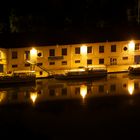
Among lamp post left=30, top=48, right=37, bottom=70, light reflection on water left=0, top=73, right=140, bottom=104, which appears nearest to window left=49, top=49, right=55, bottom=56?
lamp post left=30, top=48, right=37, bottom=70

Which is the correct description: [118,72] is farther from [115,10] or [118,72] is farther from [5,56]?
[115,10]

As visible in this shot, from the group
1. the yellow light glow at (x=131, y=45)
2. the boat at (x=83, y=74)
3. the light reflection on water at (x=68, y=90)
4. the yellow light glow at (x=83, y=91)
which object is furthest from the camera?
the yellow light glow at (x=131, y=45)

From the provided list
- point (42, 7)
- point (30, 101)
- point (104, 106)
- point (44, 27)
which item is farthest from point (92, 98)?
point (42, 7)

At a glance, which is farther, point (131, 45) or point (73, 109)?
point (131, 45)

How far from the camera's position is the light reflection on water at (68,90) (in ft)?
120

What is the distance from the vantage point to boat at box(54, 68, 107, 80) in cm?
4188

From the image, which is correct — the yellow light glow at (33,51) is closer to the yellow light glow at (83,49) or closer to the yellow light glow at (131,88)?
the yellow light glow at (83,49)

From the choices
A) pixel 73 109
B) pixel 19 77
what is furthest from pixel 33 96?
pixel 73 109

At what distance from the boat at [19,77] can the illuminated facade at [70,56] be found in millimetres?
1808

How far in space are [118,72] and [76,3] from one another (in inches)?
660

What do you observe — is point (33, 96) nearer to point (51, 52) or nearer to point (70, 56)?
point (51, 52)

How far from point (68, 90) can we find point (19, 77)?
5.00m

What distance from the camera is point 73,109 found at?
109 ft

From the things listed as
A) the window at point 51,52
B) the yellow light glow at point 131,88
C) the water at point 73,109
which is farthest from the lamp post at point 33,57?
the yellow light glow at point 131,88
